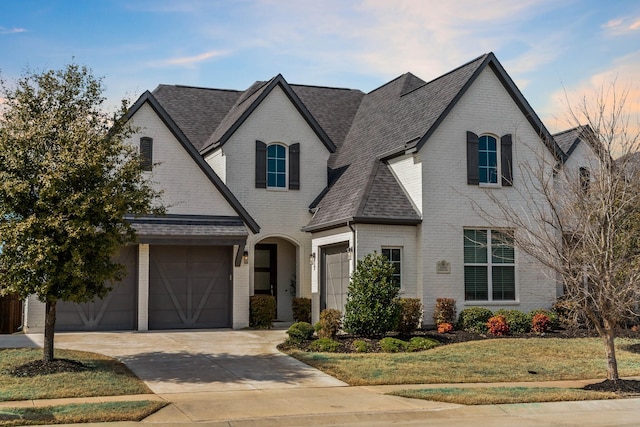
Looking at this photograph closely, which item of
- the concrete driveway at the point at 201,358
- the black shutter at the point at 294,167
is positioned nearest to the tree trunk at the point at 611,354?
the concrete driveway at the point at 201,358

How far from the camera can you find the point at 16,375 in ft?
44.3

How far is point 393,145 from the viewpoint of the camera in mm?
23188

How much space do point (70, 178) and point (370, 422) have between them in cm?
744

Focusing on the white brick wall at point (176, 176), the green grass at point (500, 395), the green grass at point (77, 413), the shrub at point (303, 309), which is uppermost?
the white brick wall at point (176, 176)

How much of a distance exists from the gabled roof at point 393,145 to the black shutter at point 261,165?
208 centimetres

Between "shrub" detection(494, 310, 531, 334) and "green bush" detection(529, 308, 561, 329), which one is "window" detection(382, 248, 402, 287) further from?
"green bush" detection(529, 308, 561, 329)

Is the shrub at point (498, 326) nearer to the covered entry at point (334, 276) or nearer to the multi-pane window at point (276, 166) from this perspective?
the covered entry at point (334, 276)

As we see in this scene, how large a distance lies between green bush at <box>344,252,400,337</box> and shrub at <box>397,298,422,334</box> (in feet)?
3.46

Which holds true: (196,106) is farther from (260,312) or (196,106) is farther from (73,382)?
(73,382)

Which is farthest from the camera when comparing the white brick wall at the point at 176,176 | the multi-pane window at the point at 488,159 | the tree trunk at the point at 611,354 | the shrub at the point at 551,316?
the multi-pane window at the point at 488,159

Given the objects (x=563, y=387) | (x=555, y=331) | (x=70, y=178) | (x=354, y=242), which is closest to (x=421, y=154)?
(x=354, y=242)

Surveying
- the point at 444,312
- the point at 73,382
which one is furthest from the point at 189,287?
the point at 73,382

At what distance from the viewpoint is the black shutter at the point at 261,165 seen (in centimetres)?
2462

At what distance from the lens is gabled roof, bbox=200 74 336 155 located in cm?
2428
